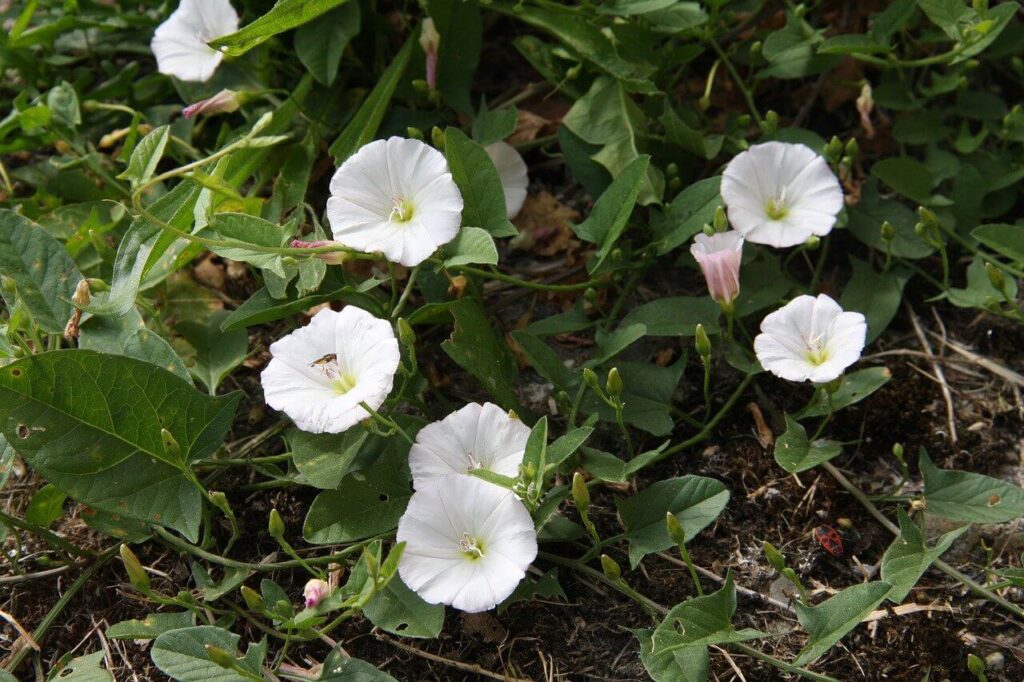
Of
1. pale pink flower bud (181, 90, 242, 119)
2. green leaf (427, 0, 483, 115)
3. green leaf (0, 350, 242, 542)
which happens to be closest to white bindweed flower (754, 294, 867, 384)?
green leaf (427, 0, 483, 115)

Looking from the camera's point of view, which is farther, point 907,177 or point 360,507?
point 907,177

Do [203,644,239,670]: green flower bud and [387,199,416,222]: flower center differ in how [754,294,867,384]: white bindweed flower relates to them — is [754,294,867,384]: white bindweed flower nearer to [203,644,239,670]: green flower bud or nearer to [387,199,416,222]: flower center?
[387,199,416,222]: flower center

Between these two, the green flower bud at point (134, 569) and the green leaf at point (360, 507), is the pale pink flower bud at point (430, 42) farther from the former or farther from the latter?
the green flower bud at point (134, 569)

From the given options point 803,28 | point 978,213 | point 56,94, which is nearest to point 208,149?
point 56,94

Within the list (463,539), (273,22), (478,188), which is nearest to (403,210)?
(478,188)

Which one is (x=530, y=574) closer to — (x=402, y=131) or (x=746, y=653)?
(x=746, y=653)

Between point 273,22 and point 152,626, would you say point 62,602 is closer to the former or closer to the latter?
point 152,626
